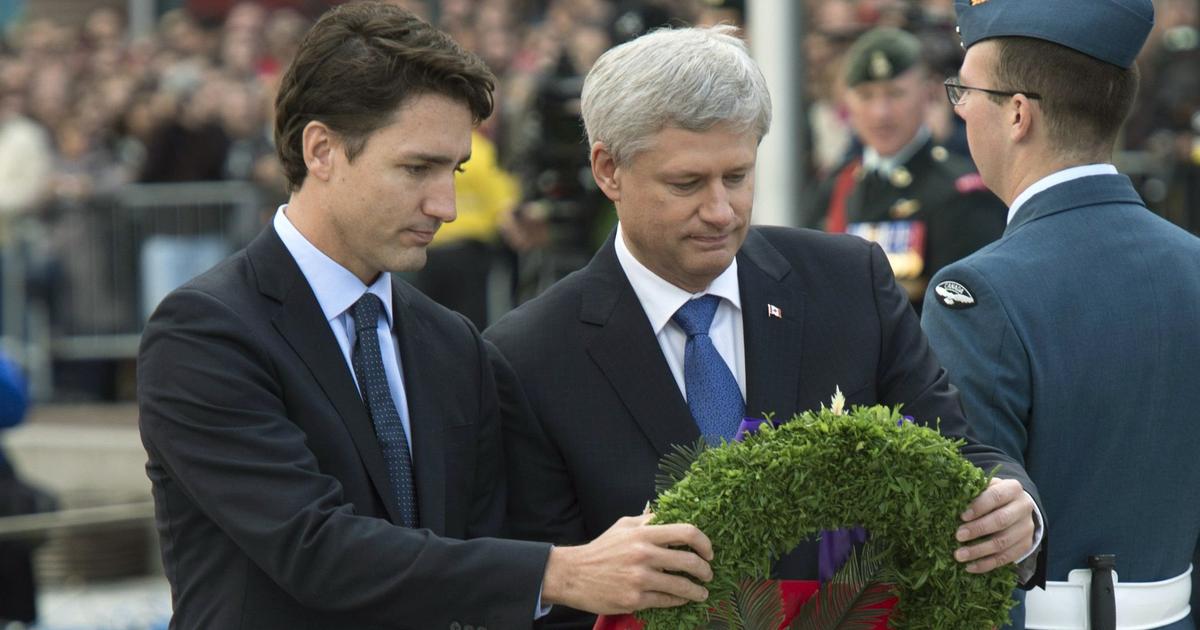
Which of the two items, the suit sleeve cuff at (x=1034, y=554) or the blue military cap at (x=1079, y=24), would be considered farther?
the blue military cap at (x=1079, y=24)

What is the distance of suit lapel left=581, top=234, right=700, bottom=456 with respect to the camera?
3.39 meters

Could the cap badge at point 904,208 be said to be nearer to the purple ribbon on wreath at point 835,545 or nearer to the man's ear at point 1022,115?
the man's ear at point 1022,115

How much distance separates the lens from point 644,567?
289 centimetres

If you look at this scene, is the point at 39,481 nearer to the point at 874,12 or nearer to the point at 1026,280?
the point at 874,12

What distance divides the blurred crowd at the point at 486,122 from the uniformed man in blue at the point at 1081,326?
4.38 m

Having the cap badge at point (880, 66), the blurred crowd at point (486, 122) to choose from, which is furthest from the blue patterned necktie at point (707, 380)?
the blurred crowd at point (486, 122)

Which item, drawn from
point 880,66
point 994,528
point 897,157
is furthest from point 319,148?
point 880,66

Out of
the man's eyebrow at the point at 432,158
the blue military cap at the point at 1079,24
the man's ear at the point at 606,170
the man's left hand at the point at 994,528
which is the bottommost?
the man's left hand at the point at 994,528

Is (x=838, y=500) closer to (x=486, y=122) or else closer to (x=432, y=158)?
(x=432, y=158)

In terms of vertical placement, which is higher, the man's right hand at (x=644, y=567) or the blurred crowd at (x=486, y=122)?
the man's right hand at (x=644, y=567)

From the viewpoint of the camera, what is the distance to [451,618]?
3078 mm

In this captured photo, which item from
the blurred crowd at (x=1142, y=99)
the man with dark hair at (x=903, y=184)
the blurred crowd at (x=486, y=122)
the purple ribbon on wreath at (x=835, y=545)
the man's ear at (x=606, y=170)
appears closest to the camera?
the purple ribbon on wreath at (x=835, y=545)

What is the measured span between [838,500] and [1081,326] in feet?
2.24

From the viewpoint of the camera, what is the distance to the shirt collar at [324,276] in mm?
3287
